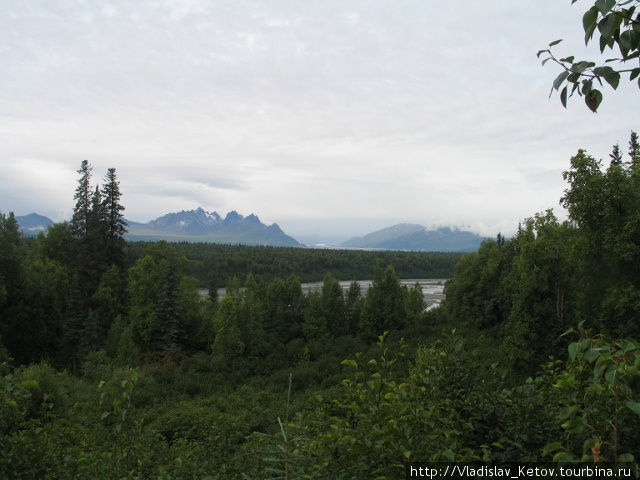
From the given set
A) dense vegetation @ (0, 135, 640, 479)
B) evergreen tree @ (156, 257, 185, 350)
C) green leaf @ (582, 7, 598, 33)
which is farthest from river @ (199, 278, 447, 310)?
green leaf @ (582, 7, 598, 33)

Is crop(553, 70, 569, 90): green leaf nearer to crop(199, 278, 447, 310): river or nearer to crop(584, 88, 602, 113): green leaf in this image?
crop(584, 88, 602, 113): green leaf

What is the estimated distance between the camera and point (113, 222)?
3694cm

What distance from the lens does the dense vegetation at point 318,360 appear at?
2682 millimetres

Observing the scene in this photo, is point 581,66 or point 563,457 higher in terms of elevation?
point 581,66

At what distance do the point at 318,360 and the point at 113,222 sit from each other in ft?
76.3

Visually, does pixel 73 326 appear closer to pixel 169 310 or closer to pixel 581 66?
pixel 169 310

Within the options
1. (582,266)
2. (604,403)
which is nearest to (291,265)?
(582,266)

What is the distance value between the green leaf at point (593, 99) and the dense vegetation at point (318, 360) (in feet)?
3.84

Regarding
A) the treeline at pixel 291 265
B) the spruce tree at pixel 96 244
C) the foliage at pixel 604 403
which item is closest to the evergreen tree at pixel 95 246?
the spruce tree at pixel 96 244

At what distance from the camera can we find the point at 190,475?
5008 millimetres

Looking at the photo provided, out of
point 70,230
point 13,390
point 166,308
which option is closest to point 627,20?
point 13,390

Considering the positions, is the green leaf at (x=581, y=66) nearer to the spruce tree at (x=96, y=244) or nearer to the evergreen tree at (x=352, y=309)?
the spruce tree at (x=96, y=244)

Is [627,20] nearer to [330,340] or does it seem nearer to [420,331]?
[330,340]

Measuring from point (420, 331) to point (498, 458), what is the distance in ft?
128
